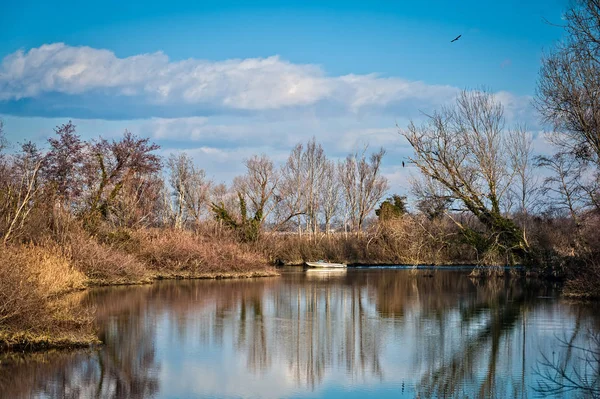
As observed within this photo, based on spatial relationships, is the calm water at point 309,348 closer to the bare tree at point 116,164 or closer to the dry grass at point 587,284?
the dry grass at point 587,284

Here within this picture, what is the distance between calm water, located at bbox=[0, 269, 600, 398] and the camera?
12.5 m

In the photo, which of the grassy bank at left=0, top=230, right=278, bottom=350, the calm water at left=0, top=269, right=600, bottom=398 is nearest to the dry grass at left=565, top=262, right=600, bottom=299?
the calm water at left=0, top=269, right=600, bottom=398

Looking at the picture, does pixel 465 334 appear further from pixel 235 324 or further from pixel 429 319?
pixel 235 324

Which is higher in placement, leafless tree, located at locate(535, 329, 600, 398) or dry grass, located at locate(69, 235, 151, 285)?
dry grass, located at locate(69, 235, 151, 285)

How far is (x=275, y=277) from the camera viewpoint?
43.0 metres

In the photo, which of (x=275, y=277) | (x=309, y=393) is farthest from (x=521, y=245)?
(x=309, y=393)

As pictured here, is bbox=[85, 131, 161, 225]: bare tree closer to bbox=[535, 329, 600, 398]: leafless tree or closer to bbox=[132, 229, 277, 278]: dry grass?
bbox=[132, 229, 277, 278]: dry grass

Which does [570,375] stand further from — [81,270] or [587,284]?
[81,270]

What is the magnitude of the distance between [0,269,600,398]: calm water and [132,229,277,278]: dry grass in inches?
361

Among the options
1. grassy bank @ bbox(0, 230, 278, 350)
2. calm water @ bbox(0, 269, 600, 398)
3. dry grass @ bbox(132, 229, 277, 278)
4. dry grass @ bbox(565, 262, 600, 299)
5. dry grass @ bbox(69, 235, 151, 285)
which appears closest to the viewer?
calm water @ bbox(0, 269, 600, 398)

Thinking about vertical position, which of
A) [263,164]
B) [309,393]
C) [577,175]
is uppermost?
[263,164]

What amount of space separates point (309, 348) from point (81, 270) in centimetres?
1872

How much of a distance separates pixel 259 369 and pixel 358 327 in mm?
6502

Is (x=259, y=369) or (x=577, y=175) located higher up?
(x=577, y=175)
